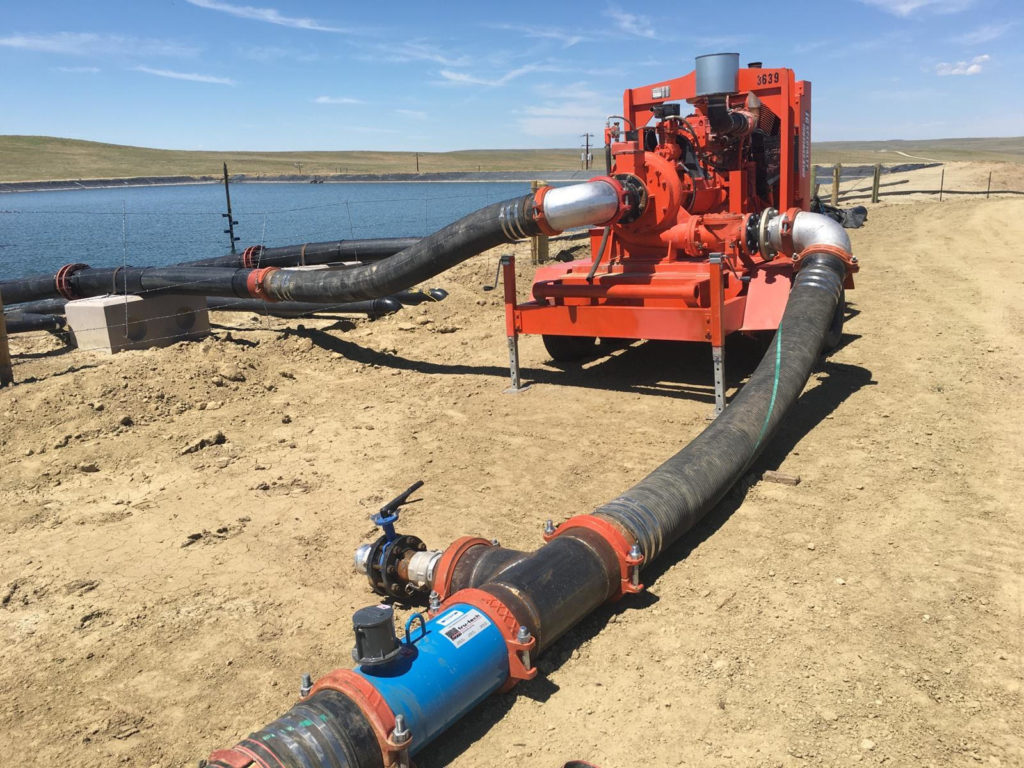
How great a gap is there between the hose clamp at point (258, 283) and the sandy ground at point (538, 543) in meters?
0.63

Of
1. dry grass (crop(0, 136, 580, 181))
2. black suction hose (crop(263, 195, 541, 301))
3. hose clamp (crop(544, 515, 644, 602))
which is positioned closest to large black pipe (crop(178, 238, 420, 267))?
black suction hose (crop(263, 195, 541, 301))

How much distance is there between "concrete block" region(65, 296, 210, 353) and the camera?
9.34 meters

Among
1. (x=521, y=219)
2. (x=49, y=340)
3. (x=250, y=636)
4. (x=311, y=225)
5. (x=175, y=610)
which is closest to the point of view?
(x=250, y=636)

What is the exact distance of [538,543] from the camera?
14.8 feet

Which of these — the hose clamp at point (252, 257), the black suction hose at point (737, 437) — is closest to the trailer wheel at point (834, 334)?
the black suction hose at point (737, 437)

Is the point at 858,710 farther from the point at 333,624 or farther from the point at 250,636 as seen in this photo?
the point at 250,636

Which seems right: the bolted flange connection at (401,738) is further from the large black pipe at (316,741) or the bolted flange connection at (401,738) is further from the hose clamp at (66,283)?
the hose clamp at (66,283)

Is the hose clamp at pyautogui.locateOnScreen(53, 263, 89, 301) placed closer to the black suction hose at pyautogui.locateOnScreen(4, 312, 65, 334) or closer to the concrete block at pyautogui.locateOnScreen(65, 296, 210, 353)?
the black suction hose at pyautogui.locateOnScreen(4, 312, 65, 334)

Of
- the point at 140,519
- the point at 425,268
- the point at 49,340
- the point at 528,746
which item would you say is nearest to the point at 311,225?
the point at 49,340

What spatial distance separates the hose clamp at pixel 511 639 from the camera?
10.3 feet

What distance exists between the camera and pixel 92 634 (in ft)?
12.7

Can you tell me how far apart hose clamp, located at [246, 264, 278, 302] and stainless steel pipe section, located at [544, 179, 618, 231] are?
A: 371 cm

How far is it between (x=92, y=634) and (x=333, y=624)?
1.15 metres

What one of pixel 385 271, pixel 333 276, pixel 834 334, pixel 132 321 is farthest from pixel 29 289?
pixel 834 334
